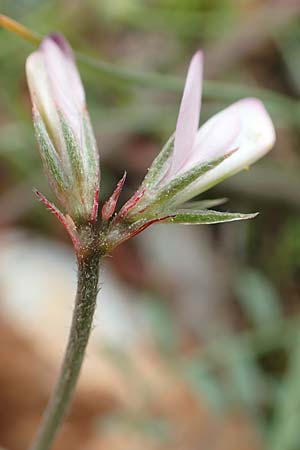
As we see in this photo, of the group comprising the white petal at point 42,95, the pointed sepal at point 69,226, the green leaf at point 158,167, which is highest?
the white petal at point 42,95

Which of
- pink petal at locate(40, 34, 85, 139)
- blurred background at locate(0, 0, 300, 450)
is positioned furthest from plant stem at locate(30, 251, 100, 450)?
blurred background at locate(0, 0, 300, 450)

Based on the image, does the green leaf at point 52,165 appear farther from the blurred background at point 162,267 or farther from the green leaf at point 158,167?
the blurred background at point 162,267

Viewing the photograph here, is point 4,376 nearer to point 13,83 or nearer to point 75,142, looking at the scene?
point 13,83

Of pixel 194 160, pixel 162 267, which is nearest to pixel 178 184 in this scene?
pixel 194 160

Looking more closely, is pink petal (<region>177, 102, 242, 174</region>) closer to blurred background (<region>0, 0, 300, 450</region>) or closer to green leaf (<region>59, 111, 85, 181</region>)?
green leaf (<region>59, 111, 85, 181</region>)

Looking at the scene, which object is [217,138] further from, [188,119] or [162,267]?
[162,267]

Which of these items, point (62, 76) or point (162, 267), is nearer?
point (62, 76)

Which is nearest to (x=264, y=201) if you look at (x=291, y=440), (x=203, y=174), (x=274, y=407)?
(x=274, y=407)

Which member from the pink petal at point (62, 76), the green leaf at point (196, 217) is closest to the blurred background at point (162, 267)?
the pink petal at point (62, 76)
